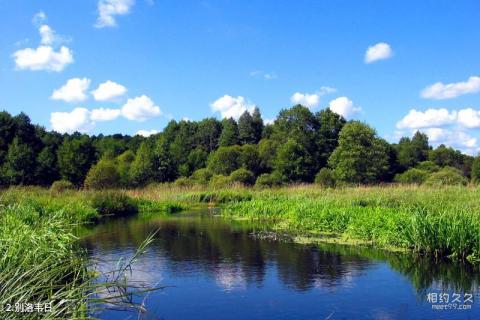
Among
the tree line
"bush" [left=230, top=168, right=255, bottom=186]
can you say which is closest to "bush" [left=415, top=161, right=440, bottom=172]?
the tree line

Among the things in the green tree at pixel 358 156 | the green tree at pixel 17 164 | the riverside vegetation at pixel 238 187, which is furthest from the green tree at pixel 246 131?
the green tree at pixel 17 164

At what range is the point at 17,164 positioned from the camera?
149 ft

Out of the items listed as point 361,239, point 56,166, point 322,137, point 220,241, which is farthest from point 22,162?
point 361,239

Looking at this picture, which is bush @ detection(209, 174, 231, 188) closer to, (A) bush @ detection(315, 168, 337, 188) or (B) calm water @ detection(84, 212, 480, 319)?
(A) bush @ detection(315, 168, 337, 188)

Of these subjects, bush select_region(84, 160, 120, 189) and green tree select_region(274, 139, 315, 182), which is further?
green tree select_region(274, 139, 315, 182)

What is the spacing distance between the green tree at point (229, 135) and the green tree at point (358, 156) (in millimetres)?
19542

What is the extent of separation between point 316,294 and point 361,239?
5699mm

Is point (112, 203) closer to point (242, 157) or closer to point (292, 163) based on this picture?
point (292, 163)

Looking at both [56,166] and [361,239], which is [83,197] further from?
[56,166]

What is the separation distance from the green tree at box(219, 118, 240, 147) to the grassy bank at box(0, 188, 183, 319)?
111 ft

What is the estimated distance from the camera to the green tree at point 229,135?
2413 inches

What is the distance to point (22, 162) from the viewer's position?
45719 millimetres

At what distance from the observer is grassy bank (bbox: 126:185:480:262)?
10.6 metres

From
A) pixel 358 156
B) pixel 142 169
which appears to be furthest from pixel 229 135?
pixel 358 156
